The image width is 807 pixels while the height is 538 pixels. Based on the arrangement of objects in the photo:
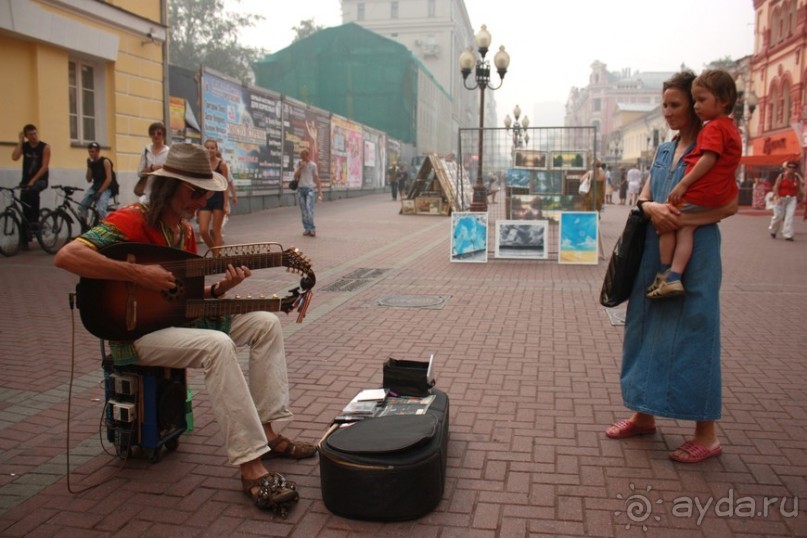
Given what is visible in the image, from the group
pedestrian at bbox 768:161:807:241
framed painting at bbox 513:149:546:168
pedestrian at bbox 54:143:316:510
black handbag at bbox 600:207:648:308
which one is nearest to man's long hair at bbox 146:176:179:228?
pedestrian at bbox 54:143:316:510

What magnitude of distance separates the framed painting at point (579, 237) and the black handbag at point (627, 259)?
25.7 ft

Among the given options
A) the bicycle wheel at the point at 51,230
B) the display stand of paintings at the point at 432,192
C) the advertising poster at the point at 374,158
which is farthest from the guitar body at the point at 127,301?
the advertising poster at the point at 374,158

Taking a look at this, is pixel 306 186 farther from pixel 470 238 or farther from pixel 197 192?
pixel 197 192

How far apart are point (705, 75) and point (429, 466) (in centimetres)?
229

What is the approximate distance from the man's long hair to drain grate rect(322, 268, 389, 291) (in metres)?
5.65

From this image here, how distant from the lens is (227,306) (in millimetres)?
3543

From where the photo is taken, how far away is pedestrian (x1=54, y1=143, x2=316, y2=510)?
3.20 meters

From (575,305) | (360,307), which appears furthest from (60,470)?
(575,305)

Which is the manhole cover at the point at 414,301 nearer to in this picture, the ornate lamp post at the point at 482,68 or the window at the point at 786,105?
the ornate lamp post at the point at 482,68

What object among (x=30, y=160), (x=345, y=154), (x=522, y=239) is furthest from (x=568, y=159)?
(x=345, y=154)

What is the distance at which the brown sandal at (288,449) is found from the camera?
372 cm

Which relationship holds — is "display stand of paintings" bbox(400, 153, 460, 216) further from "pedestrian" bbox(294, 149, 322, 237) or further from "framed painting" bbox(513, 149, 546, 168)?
"pedestrian" bbox(294, 149, 322, 237)

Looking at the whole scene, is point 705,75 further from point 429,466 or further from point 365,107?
point 365,107

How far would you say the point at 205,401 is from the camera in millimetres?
4680
